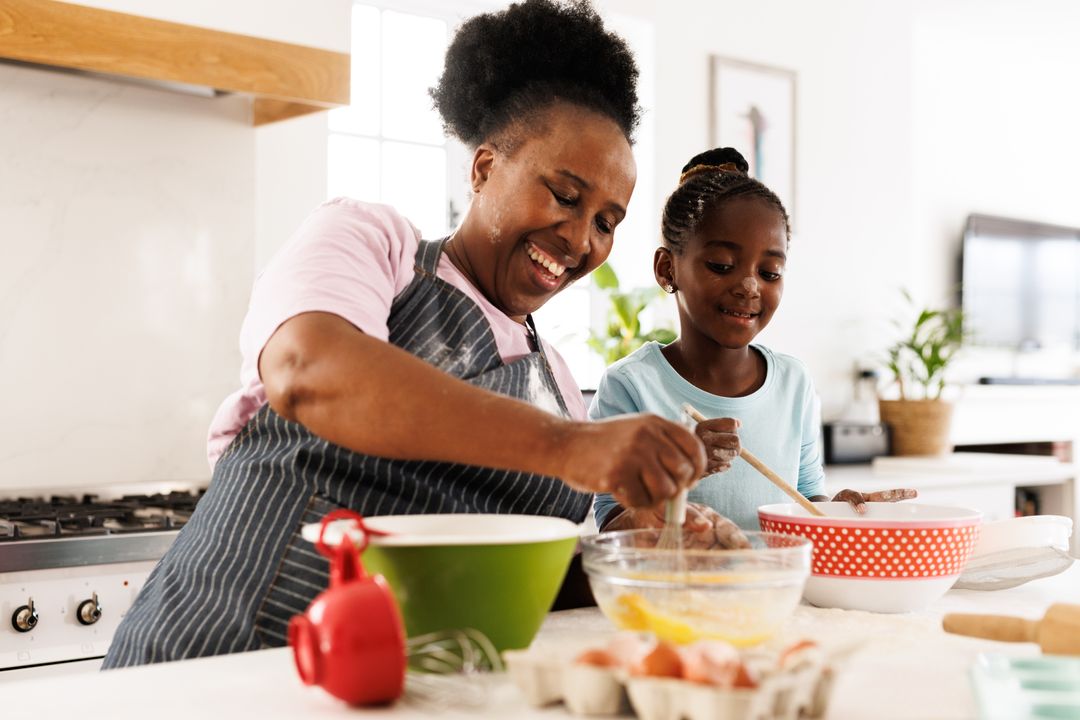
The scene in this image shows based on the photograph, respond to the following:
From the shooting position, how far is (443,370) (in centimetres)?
114

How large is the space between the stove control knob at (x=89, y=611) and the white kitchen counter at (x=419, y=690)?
1028 millimetres

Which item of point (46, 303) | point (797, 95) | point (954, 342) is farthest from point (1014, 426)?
point (46, 303)

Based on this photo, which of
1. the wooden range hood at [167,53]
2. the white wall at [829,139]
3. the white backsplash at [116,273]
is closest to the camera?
the wooden range hood at [167,53]

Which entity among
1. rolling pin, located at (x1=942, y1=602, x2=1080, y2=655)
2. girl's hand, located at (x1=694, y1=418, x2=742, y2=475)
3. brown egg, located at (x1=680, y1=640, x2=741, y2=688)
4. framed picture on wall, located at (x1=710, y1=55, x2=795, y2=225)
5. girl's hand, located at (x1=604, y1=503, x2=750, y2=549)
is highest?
framed picture on wall, located at (x1=710, y1=55, x2=795, y2=225)

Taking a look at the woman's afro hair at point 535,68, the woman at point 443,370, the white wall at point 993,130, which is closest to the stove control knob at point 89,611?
the woman at point 443,370

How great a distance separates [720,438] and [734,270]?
0.40 metres

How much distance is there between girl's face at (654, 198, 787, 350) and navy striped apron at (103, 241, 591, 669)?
18.0 inches

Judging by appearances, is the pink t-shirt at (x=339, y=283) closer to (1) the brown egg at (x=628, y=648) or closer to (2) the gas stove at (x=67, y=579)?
(1) the brown egg at (x=628, y=648)

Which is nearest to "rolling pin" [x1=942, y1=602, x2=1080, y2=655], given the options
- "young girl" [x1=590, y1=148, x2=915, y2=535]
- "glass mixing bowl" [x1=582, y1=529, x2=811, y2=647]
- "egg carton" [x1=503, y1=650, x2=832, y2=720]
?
"glass mixing bowl" [x1=582, y1=529, x2=811, y2=647]

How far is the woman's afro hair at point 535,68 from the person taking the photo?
131 cm

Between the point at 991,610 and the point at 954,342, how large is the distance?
346 cm

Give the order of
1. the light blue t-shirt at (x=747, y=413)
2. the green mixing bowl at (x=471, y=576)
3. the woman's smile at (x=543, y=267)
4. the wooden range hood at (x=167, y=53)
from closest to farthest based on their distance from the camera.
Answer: the green mixing bowl at (x=471, y=576), the woman's smile at (x=543, y=267), the light blue t-shirt at (x=747, y=413), the wooden range hood at (x=167, y=53)

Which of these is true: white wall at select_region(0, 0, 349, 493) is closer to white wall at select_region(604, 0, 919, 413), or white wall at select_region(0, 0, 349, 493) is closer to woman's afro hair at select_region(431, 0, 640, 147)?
woman's afro hair at select_region(431, 0, 640, 147)

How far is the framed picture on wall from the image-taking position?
3672 mm
